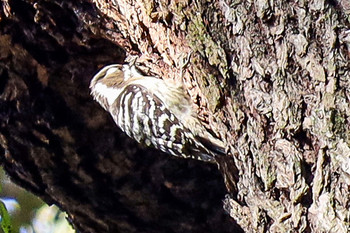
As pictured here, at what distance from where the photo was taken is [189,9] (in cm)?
248

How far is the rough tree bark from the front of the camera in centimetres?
217

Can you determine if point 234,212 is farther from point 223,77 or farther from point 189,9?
point 189,9

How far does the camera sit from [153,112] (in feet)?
9.99

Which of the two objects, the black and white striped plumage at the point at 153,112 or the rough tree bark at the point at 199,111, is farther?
the black and white striped plumage at the point at 153,112

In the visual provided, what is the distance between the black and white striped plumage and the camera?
2.85 meters

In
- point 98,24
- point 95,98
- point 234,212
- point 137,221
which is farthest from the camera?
point 137,221

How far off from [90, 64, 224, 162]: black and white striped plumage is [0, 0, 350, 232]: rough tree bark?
74 mm

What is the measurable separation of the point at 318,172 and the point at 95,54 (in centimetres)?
144

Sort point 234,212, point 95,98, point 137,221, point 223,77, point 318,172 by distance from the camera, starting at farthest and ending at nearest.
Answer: point 137,221
point 95,98
point 234,212
point 223,77
point 318,172

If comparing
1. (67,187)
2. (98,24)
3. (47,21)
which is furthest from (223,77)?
(67,187)

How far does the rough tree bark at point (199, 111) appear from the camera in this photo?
2.17 meters

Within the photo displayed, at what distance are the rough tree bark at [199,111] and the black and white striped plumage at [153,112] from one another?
0.07 metres

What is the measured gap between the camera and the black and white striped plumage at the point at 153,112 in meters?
2.85

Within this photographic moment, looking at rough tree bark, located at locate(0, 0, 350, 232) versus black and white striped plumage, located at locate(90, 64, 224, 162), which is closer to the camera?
rough tree bark, located at locate(0, 0, 350, 232)
